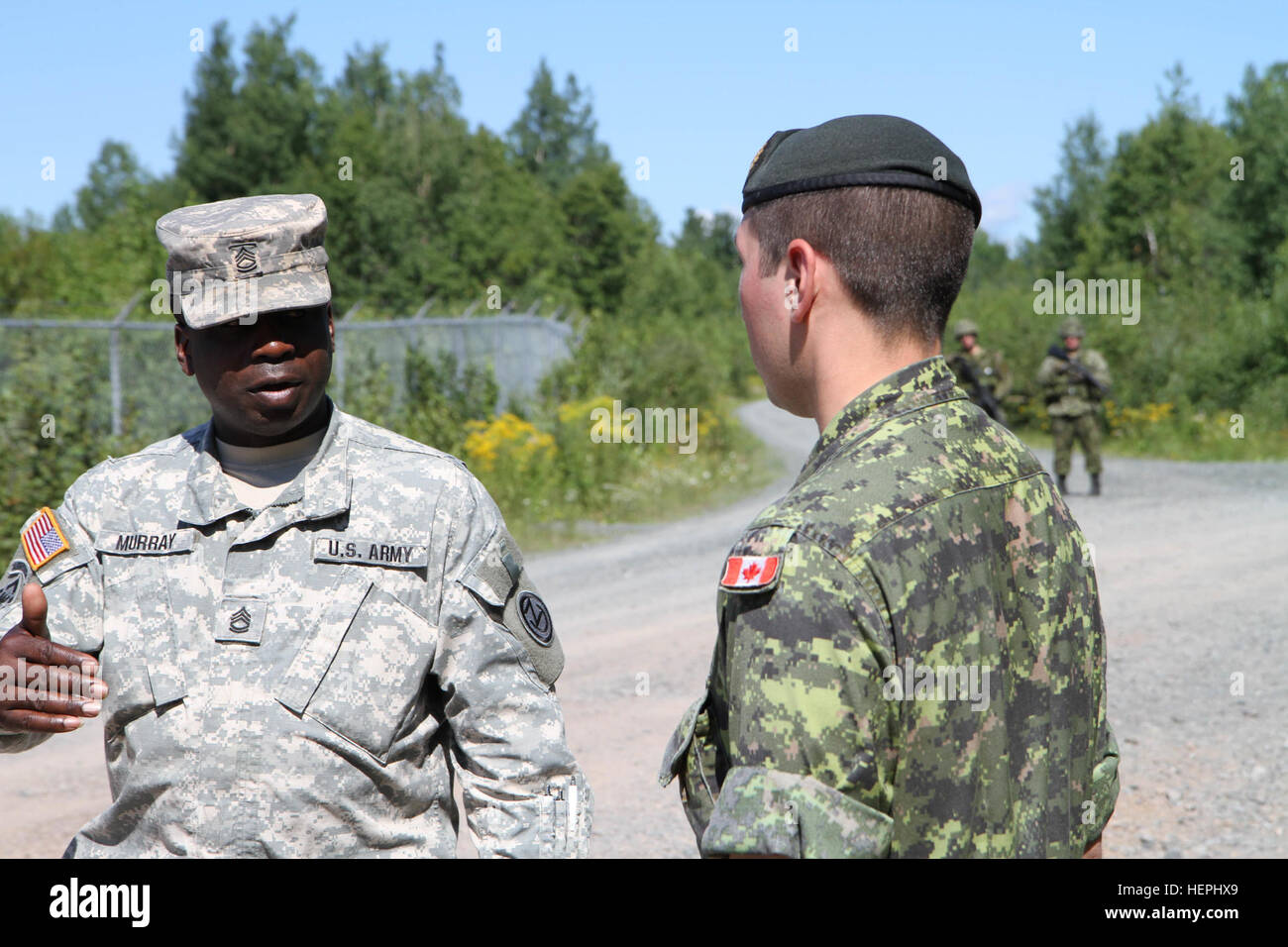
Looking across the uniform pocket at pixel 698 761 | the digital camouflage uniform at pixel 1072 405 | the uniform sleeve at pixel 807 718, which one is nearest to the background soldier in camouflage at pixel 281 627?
the uniform pocket at pixel 698 761

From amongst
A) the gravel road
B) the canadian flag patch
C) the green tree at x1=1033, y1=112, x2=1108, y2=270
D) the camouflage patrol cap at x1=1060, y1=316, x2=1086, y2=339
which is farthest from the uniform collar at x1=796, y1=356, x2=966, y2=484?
the green tree at x1=1033, y1=112, x2=1108, y2=270

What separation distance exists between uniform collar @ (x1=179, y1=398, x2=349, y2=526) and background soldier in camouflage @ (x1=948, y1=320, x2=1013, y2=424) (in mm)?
11208

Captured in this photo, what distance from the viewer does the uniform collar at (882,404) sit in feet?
4.51

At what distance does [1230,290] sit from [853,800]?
104 feet

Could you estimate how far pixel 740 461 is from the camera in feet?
53.3

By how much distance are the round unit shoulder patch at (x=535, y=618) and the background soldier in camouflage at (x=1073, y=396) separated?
11734 mm

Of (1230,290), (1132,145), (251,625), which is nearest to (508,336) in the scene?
(251,625)

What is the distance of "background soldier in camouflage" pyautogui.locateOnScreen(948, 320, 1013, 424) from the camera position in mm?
12805

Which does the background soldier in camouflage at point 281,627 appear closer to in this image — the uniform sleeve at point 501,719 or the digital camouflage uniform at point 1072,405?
the uniform sleeve at point 501,719

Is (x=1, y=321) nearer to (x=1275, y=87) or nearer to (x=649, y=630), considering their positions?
(x=649, y=630)

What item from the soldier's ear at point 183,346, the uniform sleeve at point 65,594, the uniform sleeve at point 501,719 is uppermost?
the soldier's ear at point 183,346

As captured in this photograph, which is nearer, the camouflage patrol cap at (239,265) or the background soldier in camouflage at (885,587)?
the background soldier in camouflage at (885,587)

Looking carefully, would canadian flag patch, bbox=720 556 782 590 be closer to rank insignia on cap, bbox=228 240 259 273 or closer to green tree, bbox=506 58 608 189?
rank insignia on cap, bbox=228 240 259 273
